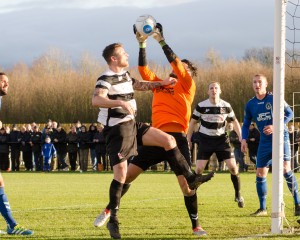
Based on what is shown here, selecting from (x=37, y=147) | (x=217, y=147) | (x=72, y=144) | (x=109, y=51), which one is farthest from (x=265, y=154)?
(x=37, y=147)

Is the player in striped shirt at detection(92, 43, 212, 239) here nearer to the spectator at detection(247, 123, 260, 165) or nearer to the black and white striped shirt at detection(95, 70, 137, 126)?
the black and white striped shirt at detection(95, 70, 137, 126)

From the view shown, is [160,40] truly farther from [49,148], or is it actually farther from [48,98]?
[48,98]

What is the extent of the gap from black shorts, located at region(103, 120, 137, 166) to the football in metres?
1.34

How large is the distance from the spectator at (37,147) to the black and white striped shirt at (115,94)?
24.3m

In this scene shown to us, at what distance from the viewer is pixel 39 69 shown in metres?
61.6

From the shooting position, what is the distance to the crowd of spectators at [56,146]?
105ft

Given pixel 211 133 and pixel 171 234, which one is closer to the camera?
pixel 171 234

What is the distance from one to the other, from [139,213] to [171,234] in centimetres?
309

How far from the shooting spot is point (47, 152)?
32.8 meters

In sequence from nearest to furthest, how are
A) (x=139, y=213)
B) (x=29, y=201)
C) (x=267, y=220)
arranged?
(x=267, y=220), (x=139, y=213), (x=29, y=201)

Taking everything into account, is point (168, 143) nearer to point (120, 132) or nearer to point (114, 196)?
point (120, 132)

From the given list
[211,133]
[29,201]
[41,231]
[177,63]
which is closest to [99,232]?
[41,231]

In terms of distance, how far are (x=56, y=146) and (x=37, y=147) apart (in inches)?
38.4

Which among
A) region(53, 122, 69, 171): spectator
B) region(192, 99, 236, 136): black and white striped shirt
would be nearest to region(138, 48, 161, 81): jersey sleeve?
region(192, 99, 236, 136): black and white striped shirt
